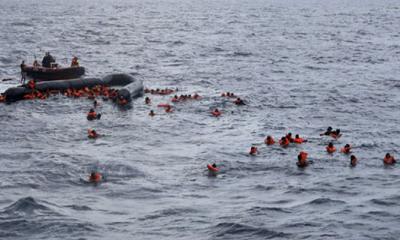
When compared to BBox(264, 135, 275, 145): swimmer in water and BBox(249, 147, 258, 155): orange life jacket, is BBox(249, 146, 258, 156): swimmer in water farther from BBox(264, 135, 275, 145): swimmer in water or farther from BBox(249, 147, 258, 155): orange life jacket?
BBox(264, 135, 275, 145): swimmer in water

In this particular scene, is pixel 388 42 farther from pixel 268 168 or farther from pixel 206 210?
pixel 206 210

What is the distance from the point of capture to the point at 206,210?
2514 cm

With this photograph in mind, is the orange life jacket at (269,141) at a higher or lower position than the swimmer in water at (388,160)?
higher

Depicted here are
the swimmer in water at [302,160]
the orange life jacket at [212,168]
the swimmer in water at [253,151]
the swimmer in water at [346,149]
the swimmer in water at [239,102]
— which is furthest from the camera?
the swimmer in water at [239,102]

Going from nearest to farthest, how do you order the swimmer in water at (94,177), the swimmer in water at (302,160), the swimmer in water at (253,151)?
the swimmer in water at (94,177) → the swimmer in water at (302,160) → the swimmer in water at (253,151)

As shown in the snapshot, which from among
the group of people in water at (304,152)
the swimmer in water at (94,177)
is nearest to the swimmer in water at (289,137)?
the group of people in water at (304,152)

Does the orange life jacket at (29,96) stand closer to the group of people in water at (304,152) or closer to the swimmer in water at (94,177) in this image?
the swimmer in water at (94,177)

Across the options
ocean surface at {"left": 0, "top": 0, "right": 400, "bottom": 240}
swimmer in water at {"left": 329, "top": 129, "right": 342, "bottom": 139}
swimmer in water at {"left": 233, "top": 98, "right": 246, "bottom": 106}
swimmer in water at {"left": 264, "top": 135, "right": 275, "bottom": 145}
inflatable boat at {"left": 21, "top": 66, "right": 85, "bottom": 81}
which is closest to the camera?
ocean surface at {"left": 0, "top": 0, "right": 400, "bottom": 240}

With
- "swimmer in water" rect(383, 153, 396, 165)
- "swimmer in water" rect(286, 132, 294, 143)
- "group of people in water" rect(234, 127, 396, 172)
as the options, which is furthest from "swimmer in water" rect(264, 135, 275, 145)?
"swimmer in water" rect(383, 153, 396, 165)

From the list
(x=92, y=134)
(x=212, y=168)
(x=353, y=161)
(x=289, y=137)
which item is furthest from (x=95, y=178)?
(x=353, y=161)

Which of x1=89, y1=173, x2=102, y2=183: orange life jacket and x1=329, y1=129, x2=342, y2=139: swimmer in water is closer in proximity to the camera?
x1=89, y1=173, x2=102, y2=183: orange life jacket

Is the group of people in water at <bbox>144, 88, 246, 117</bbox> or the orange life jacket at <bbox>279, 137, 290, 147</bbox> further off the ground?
the group of people in water at <bbox>144, 88, 246, 117</bbox>

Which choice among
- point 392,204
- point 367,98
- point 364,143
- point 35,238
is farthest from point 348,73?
point 35,238

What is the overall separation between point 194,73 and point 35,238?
38.3 metres
